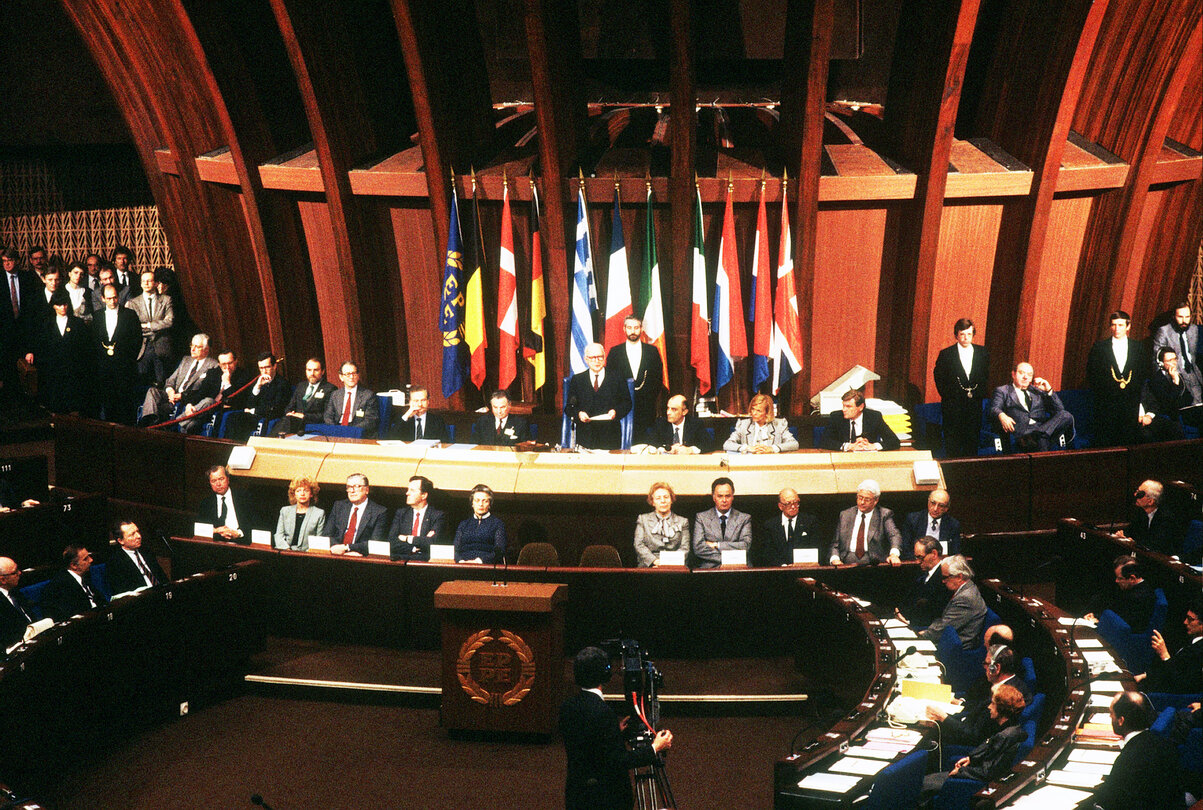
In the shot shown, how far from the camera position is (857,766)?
196 inches

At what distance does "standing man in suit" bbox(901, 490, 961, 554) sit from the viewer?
7.96 m

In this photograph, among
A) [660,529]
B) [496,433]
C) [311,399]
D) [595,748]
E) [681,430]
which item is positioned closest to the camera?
[595,748]

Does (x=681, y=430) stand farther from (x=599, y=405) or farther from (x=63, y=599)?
(x=63, y=599)

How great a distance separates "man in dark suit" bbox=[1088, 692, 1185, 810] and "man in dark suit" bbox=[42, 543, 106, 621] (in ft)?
19.1

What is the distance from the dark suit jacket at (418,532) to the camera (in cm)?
789

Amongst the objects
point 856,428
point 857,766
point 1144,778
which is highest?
point 1144,778

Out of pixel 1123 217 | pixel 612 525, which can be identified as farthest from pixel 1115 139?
pixel 612 525

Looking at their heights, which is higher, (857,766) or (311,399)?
(857,766)

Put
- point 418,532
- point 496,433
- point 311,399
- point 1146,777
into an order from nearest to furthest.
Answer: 1. point 1146,777
2. point 418,532
3. point 496,433
4. point 311,399

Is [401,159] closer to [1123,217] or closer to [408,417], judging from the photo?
[408,417]

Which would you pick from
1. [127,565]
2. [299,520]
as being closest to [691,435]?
[299,520]

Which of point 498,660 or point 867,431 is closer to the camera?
point 498,660

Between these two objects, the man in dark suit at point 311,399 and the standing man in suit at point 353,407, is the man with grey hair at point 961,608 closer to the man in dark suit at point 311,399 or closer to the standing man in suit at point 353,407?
the standing man in suit at point 353,407

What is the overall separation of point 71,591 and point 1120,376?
28.5 feet
